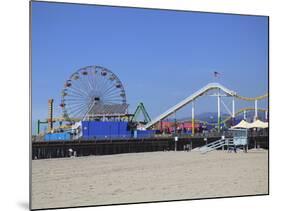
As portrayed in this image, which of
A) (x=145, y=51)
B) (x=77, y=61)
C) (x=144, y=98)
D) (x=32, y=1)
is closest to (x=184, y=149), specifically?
(x=144, y=98)

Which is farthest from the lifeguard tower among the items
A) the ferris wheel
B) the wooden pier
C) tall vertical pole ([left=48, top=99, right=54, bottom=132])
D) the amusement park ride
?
tall vertical pole ([left=48, top=99, right=54, bottom=132])

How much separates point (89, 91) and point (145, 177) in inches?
50.0

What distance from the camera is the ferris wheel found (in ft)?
21.4

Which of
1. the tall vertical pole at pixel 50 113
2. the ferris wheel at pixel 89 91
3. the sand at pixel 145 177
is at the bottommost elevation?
the sand at pixel 145 177

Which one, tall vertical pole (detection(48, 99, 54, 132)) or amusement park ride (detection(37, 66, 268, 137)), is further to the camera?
amusement park ride (detection(37, 66, 268, 137))

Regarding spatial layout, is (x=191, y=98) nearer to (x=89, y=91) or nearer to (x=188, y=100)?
(x=188, y=100)

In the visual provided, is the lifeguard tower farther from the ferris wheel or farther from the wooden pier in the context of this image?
the ferris wheel

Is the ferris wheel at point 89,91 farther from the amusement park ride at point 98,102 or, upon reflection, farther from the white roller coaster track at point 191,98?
the white roller coaster track at point 191,98

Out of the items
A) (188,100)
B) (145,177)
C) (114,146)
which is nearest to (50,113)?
(114,146)

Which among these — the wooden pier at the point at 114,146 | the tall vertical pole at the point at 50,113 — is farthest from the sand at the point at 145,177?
the tall vertical pole at the point at 50,113

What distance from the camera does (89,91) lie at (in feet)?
22.0

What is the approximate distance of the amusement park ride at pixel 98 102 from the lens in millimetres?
6523

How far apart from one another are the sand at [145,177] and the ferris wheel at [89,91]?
62 cm
